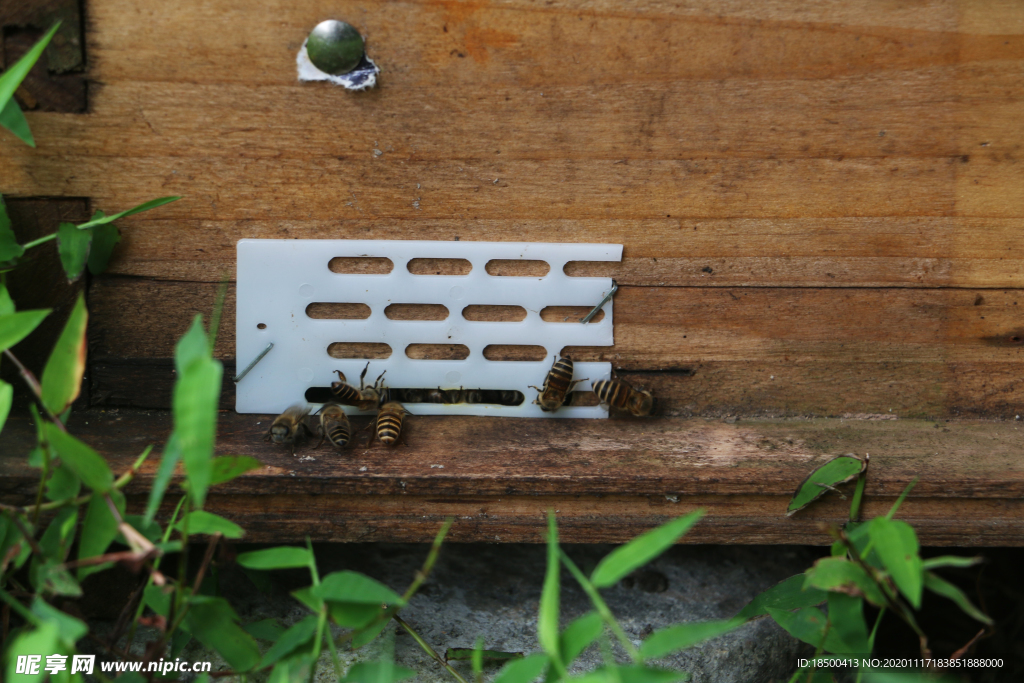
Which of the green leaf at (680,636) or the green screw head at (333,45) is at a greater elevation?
the green screw head at (333,45)

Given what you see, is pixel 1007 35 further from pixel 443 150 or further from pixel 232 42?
pixel 232 42

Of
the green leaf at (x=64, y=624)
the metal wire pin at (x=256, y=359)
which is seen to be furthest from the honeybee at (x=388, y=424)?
the green leaf at (x=64, y=624)

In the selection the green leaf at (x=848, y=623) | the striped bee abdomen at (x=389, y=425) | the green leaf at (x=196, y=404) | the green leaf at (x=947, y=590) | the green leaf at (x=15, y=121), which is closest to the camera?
the green leaf at (x=196, y=404)

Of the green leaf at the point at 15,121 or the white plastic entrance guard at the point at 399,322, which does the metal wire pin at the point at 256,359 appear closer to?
the white plastic entrance guard at the point at 399,322

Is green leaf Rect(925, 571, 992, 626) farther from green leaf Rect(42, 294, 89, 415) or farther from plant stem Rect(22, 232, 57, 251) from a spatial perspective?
plant stem Rect(22, 232, 57, 251)

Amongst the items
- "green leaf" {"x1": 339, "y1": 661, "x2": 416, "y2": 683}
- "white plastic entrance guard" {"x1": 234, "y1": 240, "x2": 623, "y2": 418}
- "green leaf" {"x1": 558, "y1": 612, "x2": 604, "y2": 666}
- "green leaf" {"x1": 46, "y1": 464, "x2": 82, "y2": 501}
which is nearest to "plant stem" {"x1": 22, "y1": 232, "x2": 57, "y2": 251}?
"white plastic entrance guard" {"x1": 234, "y1": 240, "x2": 623, "y2": 418}

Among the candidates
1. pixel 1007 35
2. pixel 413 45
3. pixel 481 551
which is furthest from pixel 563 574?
pixel 1007 35

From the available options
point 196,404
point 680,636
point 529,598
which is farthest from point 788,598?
point 196,404
